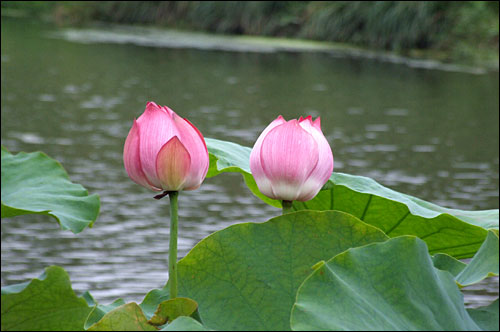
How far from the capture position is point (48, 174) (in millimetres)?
1862

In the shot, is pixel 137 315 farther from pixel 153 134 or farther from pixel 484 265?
pixel 484 265

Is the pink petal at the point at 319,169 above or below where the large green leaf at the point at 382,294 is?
above

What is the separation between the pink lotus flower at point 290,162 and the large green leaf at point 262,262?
0.10ft

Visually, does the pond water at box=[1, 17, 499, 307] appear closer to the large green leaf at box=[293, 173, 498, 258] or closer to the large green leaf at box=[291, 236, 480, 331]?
the large green leaf at box=[293, 173, 498, 258]

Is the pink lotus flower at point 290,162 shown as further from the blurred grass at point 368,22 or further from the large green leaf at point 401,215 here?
the blurred grass at point 368,22

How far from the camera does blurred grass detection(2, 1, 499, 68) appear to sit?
750 inches

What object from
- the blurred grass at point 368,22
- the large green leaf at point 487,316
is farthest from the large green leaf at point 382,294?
the blurred grass at point 368,22

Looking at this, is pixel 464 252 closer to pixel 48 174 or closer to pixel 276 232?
pixel 276 232

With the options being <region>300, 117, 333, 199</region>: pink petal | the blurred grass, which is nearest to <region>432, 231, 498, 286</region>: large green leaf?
<region>300, 117, 333, 199</region>: pink petal

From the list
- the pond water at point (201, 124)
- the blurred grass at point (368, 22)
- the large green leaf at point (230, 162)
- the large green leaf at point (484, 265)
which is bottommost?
the pond water at point (201, 124)

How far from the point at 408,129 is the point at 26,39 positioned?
41.2 feet

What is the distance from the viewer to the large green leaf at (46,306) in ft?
4.76

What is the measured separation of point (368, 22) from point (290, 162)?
20.1 metres

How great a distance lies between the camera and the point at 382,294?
562mm
